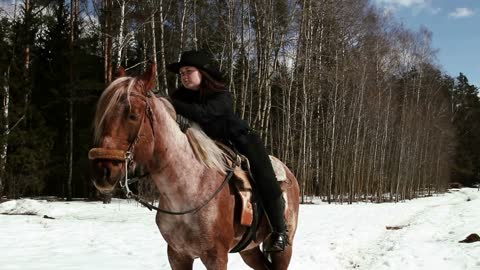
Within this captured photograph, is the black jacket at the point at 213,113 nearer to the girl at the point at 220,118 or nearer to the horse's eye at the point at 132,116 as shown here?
the girl at the point at 220,118

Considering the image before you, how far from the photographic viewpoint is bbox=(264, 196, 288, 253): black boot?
307cm

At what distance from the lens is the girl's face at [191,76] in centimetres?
288

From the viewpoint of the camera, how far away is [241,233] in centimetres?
295

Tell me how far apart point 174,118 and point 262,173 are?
2.58 ft

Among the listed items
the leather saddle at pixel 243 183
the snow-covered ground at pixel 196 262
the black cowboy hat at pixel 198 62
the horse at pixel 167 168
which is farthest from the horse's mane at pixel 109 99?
the snow-covered ground at pixel 196 262

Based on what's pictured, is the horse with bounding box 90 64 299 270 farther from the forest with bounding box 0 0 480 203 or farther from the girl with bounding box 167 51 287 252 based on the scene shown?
the forest with bounding box 0 0 480 203

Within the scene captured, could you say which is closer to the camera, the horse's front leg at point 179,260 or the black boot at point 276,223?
the horse's front leg at point 179,260

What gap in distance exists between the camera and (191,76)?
9.49 ft

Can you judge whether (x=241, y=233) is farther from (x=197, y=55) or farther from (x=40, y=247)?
(x=40, y=247)

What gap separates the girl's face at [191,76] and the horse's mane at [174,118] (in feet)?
1.01

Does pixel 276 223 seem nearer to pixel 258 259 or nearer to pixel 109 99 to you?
pixel 258 259

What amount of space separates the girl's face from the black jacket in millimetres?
82

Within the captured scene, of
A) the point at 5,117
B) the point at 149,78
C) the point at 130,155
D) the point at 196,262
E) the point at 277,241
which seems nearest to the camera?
the point at 130,155

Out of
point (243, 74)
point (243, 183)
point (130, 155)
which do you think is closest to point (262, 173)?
point (243, 183)
